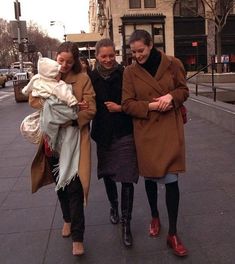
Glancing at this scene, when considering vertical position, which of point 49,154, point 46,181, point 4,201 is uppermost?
point 49,154

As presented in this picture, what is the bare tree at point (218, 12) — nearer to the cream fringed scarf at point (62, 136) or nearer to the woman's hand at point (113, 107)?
the woman's hand at point (113, 107)

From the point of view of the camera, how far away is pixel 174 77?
13.0 ft

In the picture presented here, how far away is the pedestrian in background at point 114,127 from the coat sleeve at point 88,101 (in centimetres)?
14

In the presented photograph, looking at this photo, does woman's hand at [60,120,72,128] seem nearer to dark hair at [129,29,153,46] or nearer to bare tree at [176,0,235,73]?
dark hair at [129,29,153,46]

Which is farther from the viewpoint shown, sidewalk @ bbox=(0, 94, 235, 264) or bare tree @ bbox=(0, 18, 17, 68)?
bare tree @ bbox=(0, 18, 17, 68)

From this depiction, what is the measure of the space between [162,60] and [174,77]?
0.57 feet

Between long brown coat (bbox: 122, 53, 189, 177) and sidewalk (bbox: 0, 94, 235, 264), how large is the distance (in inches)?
28.1

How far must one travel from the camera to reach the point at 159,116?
3.93 meters

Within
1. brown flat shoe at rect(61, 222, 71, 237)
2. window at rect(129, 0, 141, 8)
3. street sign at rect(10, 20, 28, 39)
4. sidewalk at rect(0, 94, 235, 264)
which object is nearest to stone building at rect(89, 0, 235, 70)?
window at rect(129, 0, 141, 8)

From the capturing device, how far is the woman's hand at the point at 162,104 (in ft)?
12.5

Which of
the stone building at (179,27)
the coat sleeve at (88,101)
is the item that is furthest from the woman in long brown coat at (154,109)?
the stone building at (179,27)

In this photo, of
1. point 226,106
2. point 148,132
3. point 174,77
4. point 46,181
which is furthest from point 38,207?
point 226,106

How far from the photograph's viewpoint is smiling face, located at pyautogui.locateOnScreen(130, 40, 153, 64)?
388 centimetres

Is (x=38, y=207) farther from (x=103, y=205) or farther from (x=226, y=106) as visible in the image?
(x=226, y=106)
